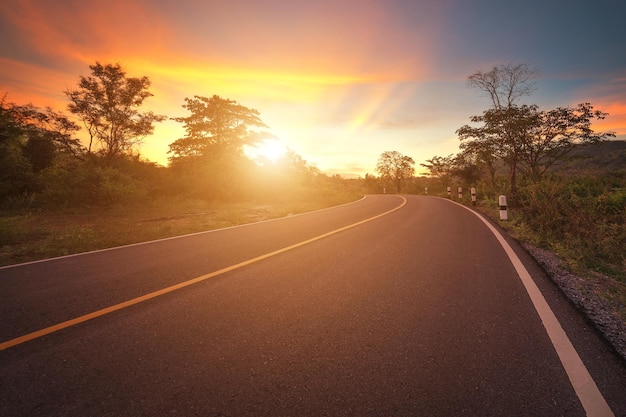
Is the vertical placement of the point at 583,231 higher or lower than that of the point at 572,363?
higher

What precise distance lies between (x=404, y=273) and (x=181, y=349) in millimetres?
3014

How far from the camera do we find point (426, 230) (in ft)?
24.6

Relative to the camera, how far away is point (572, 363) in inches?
80.0

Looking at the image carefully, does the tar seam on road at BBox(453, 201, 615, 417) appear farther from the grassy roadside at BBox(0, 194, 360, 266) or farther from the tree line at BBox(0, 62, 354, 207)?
the tree line at BBox(0, 62, 354, 207)

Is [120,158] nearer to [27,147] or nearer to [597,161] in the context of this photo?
[27,147]

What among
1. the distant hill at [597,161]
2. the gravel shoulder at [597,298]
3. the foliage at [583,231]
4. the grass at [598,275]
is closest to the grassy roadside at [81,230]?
the gravel shoulder at [597,298]

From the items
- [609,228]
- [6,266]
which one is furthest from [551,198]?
[6,266]

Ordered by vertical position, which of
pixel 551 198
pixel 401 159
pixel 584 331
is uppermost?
pixel 401 159

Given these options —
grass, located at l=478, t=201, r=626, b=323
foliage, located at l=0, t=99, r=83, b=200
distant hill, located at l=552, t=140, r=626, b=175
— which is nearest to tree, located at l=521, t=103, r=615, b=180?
distant hill, located at l=552, t=140, r=626, b=175

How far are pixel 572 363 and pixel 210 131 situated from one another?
2611cm

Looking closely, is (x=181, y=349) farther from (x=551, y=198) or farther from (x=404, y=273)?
(x=551, y=198)

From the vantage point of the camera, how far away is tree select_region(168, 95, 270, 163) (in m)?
23.7

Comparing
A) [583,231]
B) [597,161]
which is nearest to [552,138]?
[583,231]

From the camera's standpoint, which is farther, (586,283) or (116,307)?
(586,283)
